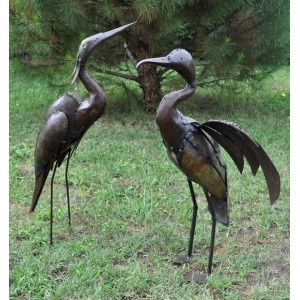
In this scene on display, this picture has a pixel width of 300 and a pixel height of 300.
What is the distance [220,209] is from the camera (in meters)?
2.17

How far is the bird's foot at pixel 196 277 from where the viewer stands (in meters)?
2.19

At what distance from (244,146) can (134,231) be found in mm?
970

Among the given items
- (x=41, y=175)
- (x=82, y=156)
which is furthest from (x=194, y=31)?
(x=41, y=175)

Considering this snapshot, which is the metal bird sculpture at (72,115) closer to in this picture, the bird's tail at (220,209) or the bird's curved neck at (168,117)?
the bird's curved neck at (168,117)

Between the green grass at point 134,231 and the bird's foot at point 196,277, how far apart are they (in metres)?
0.03

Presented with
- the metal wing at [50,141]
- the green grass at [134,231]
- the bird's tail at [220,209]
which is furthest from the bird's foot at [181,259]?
the metal wing at [50,141]

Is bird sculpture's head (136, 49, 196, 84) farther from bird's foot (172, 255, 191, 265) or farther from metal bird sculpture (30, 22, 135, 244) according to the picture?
bird's foot (172, 255, 191, 265)

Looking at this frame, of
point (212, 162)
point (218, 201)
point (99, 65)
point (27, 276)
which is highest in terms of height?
point (99, 65)

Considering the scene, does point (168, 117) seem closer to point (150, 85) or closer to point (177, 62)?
point (177, 62)

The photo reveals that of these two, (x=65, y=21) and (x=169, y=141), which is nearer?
(x=169, y=141)

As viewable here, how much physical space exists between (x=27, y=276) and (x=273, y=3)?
4.07 m

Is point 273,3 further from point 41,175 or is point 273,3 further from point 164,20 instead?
point 41,175

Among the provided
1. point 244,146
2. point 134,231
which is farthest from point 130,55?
point 244,146

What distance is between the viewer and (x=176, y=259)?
93.2 inches
